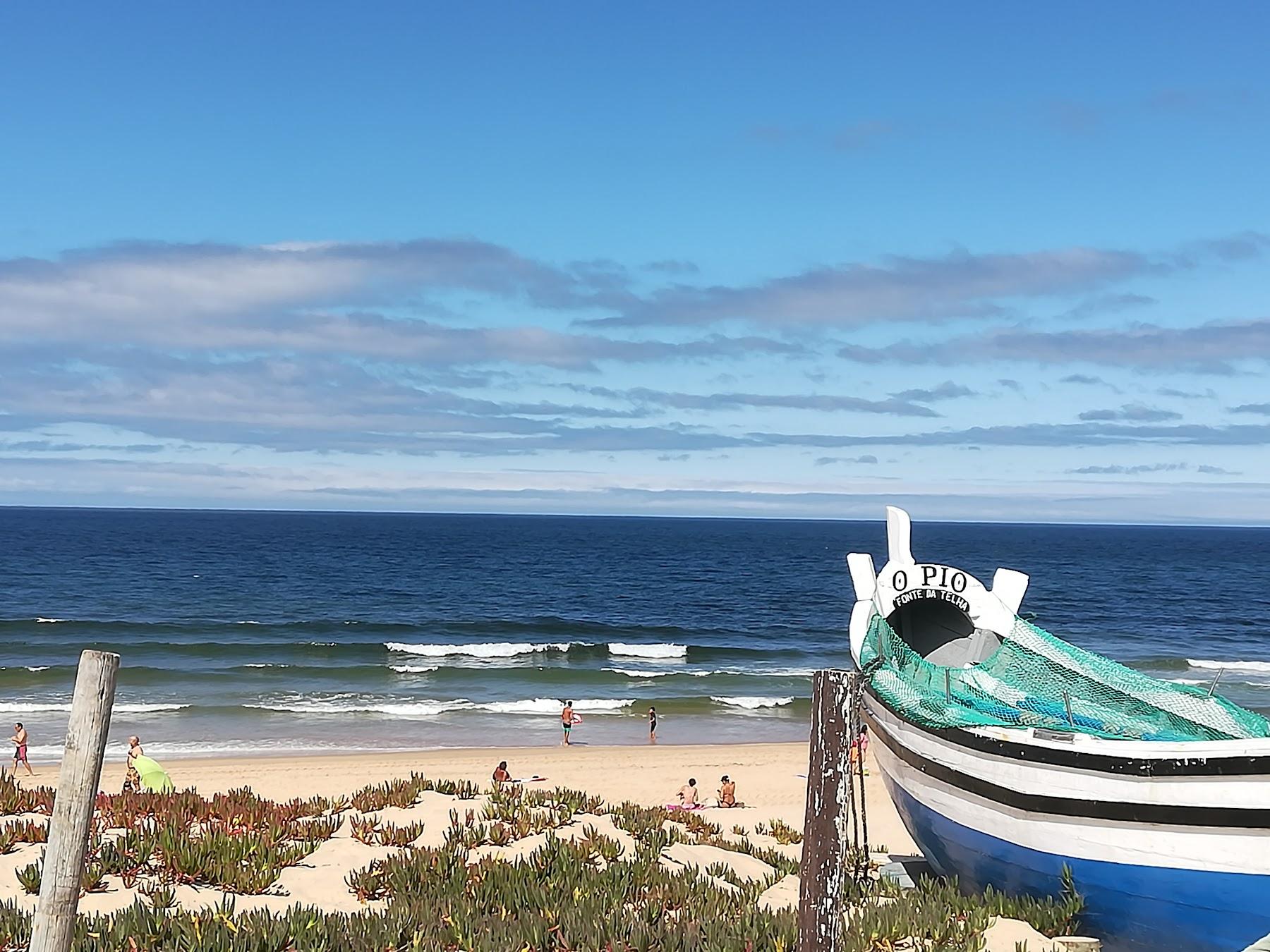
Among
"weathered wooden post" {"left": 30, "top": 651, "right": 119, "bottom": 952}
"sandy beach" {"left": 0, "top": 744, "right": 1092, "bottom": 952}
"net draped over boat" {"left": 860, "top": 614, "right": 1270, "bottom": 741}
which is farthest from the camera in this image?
"net draped over boat" {"left": 860, "top": 614, "right": 1270, "bottom": 741}

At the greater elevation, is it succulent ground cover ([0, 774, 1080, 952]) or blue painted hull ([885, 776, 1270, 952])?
blue painted hull ([885, 776, 1270, 952])

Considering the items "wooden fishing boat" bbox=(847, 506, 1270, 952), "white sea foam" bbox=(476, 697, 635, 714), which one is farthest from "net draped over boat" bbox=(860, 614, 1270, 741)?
"white sea foam" bbox=(476, 697, 635, 714)

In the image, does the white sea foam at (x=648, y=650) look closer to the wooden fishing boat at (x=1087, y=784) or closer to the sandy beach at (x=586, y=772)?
the sandy beach at (x=586, y=772)

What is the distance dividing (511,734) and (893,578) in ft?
56.5

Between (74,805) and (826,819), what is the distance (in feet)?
14.9

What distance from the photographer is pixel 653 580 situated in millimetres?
90062

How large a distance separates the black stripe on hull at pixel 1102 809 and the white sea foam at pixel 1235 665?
1536 inches

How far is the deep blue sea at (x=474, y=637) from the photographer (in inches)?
1277

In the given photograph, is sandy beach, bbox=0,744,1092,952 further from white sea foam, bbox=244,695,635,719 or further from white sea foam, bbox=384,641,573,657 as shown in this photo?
white sea foam, bbox=384,641,573,657

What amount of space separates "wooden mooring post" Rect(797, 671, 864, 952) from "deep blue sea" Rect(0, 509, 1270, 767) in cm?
2362

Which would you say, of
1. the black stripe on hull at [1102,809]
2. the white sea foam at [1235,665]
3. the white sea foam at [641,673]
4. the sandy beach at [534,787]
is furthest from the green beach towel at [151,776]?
the white sea foam at [1235,665]

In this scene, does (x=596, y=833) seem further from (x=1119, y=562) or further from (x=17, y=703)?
(x=1119, y=562)

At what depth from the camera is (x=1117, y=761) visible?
8898 millimetres

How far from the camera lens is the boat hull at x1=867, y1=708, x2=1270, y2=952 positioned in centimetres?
819
